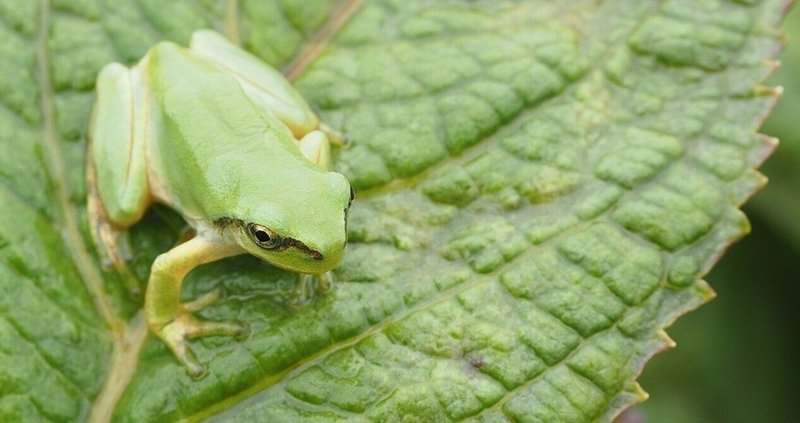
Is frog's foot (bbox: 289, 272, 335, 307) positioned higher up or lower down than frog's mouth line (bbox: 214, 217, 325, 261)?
lower down

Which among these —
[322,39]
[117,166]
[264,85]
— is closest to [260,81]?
[264,85]

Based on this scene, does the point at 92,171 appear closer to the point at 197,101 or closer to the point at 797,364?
the point at 197,101

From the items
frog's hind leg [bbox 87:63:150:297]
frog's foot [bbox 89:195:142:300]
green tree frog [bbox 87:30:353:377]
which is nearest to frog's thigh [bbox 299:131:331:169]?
green tree frog [bbox 87:30:353:377]

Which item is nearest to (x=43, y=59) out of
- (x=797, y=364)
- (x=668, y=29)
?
(x=668, y=29)

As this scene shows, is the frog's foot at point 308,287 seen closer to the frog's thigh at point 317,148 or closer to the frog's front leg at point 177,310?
the frog's front leg at point 177,310

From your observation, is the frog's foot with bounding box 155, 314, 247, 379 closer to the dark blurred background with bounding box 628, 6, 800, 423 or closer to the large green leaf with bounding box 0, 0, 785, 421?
the large green leaf with bounding box 0, 0, 785, 421

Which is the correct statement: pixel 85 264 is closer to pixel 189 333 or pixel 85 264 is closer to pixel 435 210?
pixel 189 333
